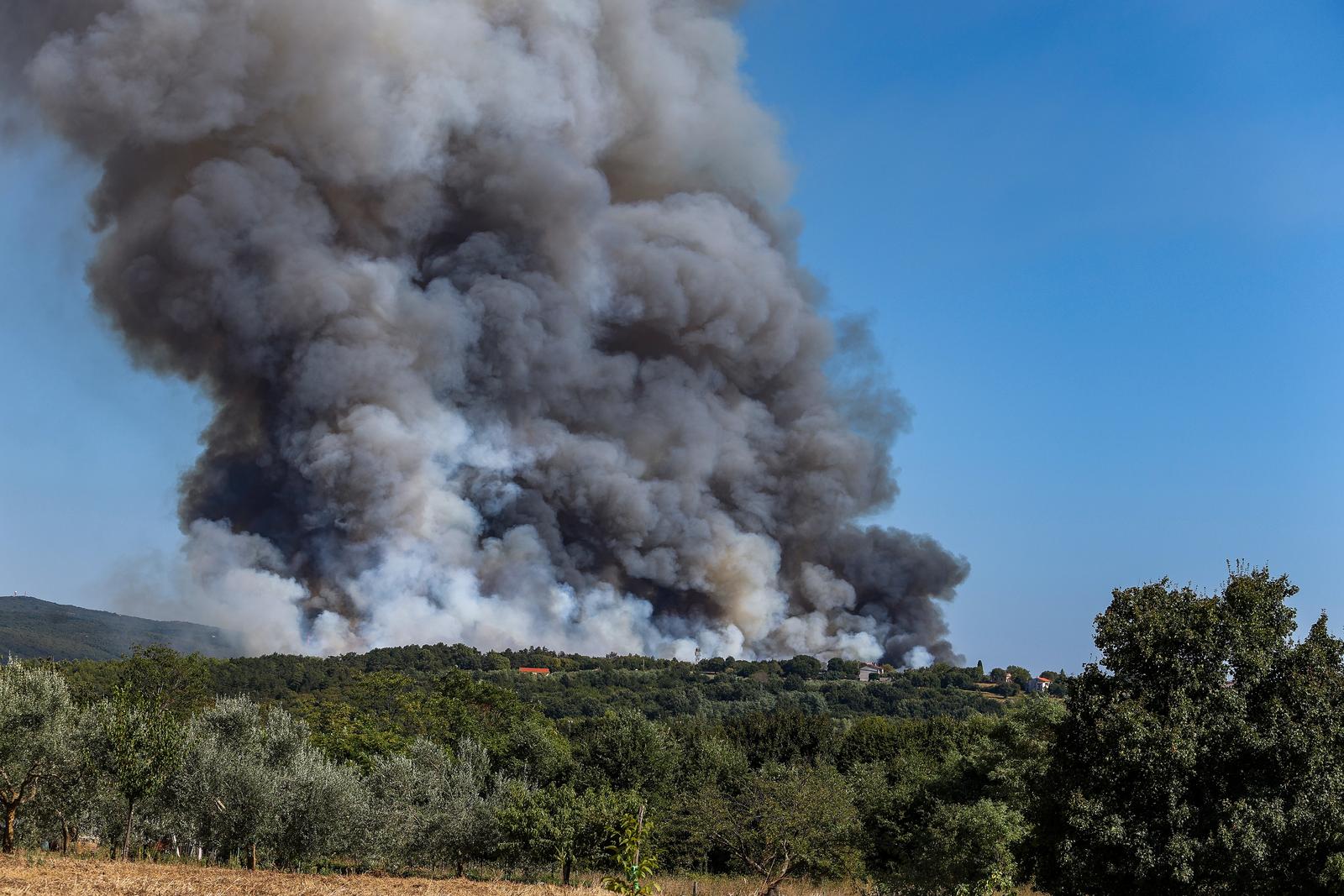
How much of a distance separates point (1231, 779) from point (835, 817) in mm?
18886

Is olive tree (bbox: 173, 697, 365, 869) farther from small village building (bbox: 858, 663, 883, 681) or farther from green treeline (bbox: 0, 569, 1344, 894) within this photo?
small village building (bbox: 858, 663, 883, 681)

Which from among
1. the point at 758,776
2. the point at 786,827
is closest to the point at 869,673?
the point at 758,776

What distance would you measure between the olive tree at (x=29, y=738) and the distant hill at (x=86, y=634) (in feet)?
200

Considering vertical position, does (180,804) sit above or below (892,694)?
below

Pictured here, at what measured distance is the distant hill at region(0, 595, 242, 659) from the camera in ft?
306

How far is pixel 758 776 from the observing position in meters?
38.8

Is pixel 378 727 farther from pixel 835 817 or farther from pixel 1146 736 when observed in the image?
pixel 1146 736

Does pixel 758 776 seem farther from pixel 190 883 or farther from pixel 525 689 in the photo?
pixel 525 689

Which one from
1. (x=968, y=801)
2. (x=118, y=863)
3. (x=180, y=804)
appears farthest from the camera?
(x=968, y=801)

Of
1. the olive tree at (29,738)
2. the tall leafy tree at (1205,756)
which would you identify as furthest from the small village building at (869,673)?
the tall leafy tree at (1205,756)

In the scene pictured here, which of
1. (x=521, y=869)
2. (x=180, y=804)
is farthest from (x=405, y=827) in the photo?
(x=180, y=804)

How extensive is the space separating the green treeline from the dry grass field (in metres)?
2.87

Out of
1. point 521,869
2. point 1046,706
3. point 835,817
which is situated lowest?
point 521,869

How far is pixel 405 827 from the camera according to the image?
29531mm
